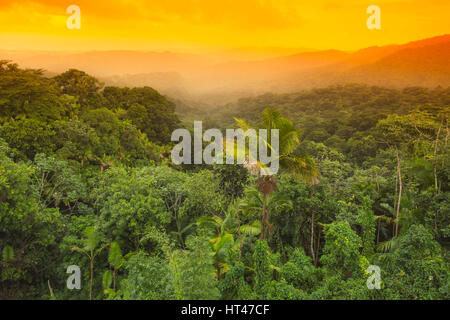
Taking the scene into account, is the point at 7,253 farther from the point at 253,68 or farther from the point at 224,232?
the point at 253,68

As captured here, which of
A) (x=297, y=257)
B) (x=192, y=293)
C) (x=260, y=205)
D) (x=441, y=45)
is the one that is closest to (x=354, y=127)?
(x=441, y=45)

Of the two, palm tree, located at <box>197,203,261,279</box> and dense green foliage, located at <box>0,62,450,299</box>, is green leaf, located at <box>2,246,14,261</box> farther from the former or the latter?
palm tree, located at <box>197,203,261,279</box>

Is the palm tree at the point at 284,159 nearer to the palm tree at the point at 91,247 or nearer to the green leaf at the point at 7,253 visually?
the palm tree at the point at 91,247

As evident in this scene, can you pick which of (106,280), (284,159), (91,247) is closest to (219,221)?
(284,159)

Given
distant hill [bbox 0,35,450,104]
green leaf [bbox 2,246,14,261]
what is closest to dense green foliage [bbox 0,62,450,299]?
green leaf [bbox 2,246,14,261]

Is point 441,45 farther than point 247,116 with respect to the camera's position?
No

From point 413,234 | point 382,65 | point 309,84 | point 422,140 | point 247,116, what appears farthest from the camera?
point 309,84
